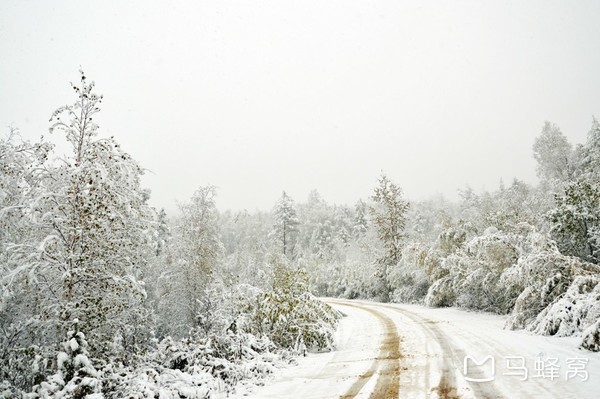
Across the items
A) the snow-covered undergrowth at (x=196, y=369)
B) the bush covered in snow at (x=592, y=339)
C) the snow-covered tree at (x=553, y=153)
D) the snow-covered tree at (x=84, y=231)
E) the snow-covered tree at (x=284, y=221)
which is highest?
the snow-covered tree at (x=553, y=153)

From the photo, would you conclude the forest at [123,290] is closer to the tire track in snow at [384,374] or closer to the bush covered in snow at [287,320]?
the bush covered in snow at [287,320]

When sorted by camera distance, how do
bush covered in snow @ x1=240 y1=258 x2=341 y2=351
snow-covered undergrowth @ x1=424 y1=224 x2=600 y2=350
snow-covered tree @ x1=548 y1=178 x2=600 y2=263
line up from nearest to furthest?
1. snow-covered undergrowth @ x1=424 y1=224 x2=600 y2=350
2. bush covered in snow @ x1=240 y1=258 x2=341 y2=351
3. snow-covered tree @ x1=548 y1=178 x2=600 y2=263

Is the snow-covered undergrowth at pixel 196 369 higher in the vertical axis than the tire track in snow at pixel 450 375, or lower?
lower

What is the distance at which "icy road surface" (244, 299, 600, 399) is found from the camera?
254 inches

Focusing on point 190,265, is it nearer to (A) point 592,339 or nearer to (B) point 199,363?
(B) point 199,363

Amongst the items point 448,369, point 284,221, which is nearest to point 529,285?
point 448,369

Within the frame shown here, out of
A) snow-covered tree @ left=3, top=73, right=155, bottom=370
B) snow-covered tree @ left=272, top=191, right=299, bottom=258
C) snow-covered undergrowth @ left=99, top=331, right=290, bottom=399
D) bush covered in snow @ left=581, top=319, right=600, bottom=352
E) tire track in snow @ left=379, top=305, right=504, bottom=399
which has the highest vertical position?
snow-covered tree @ left=272, top=191, right=299, bottom=258

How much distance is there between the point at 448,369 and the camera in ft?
26.1

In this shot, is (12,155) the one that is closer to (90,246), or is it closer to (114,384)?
(90,246)

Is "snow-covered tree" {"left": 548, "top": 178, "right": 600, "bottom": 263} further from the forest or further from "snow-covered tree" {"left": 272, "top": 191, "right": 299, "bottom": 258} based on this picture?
"snow-covered tree" {"left": 272, "top": 191, "right": 299, "bottom": 258}

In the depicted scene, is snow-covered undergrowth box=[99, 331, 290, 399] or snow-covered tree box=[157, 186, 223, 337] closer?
snow-covered undergrowth box=[99, 331, 290, 399]

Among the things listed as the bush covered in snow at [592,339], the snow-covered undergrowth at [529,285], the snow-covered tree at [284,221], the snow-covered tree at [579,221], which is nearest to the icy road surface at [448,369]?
the bush covered in snow at [592,339]

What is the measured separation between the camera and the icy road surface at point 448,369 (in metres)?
6.44

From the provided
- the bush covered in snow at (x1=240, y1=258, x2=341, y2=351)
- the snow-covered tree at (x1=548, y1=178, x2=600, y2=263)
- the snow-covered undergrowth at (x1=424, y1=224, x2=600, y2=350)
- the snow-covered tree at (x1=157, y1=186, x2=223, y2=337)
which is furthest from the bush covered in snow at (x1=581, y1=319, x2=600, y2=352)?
the snow-covered tree at (x1=157, y1=186, x2=223, y2=337)
